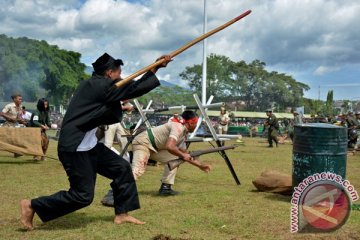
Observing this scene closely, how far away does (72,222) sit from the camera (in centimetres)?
511

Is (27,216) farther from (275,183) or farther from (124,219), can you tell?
(275,183)

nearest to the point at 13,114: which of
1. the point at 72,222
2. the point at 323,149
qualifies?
the point at 72,222

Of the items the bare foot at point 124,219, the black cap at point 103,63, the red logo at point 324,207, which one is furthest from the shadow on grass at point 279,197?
the black cap at point 103,63

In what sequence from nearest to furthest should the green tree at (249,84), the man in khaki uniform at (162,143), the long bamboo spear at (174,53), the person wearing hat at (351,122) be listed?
the long bamboo spear at (174,53) → the man in khaki uniform at (162,143) → the person wearing hat at (351,122) → the green tree at (249,84)

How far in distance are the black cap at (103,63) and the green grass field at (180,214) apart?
1.78 meters

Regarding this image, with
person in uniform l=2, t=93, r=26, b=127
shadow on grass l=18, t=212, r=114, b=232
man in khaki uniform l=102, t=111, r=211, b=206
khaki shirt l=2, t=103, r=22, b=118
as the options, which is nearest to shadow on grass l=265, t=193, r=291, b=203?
man in khaki uniform l=102, t=111, r=211, b=206

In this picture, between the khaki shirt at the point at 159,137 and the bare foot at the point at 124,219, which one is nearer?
the bare foot at the point at 124,219

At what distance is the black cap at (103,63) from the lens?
4.73 meters

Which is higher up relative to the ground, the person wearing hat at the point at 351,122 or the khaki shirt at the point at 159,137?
the person wearing hat at the point at 351,122

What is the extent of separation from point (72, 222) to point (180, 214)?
4.45ft

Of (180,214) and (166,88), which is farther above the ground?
(166,88)

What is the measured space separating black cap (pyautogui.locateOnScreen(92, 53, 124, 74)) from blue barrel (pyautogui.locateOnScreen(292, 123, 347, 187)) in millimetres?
2919

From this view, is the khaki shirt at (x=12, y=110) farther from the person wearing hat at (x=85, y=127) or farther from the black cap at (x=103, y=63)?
the black cap at (x=103, y=63)

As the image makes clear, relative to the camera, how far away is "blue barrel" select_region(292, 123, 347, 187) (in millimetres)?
5895
